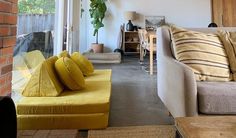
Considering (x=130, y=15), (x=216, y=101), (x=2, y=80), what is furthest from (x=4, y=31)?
(x=130, y=15)

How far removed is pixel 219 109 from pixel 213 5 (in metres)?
6.91

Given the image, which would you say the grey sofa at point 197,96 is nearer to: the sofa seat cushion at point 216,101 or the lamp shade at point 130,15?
the sofa seat cushion at point 216,101

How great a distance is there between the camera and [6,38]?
1558mm

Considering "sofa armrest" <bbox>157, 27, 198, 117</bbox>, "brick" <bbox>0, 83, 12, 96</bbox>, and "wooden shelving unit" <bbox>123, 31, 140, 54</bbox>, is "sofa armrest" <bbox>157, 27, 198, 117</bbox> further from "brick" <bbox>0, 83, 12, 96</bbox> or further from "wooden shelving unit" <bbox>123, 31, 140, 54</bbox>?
"wooden shelving unit" <bbox>123, 31, 140, 54</bbox>

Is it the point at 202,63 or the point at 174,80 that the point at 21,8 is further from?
the point at 202,63

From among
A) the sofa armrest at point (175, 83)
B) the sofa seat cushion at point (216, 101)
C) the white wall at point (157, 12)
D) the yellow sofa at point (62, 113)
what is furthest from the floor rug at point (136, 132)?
the white wall at point (157, 12)

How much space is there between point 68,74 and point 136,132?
80cm

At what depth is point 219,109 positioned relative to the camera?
1.58 m

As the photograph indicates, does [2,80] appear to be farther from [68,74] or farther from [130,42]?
[130,42]

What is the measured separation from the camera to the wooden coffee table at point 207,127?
92cm

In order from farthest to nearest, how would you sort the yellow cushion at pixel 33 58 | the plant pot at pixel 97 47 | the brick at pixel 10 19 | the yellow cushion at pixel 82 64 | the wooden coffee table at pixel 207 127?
1. the plant pot at pixel 97 47
2. the yellow cushion at pixel 82 64
3. the yellow cushion at pixel 33 58
4. the brick at pixel 10 19
5. the wooden coffee table at pixel 207 127

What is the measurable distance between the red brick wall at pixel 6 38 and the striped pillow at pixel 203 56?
1289 millimetres

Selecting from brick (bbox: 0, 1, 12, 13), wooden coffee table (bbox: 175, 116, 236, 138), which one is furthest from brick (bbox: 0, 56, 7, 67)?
wooden coffee table (bbox: 175, 116, 236, 138)

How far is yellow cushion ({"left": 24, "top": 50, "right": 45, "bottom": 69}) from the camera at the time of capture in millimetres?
2488
